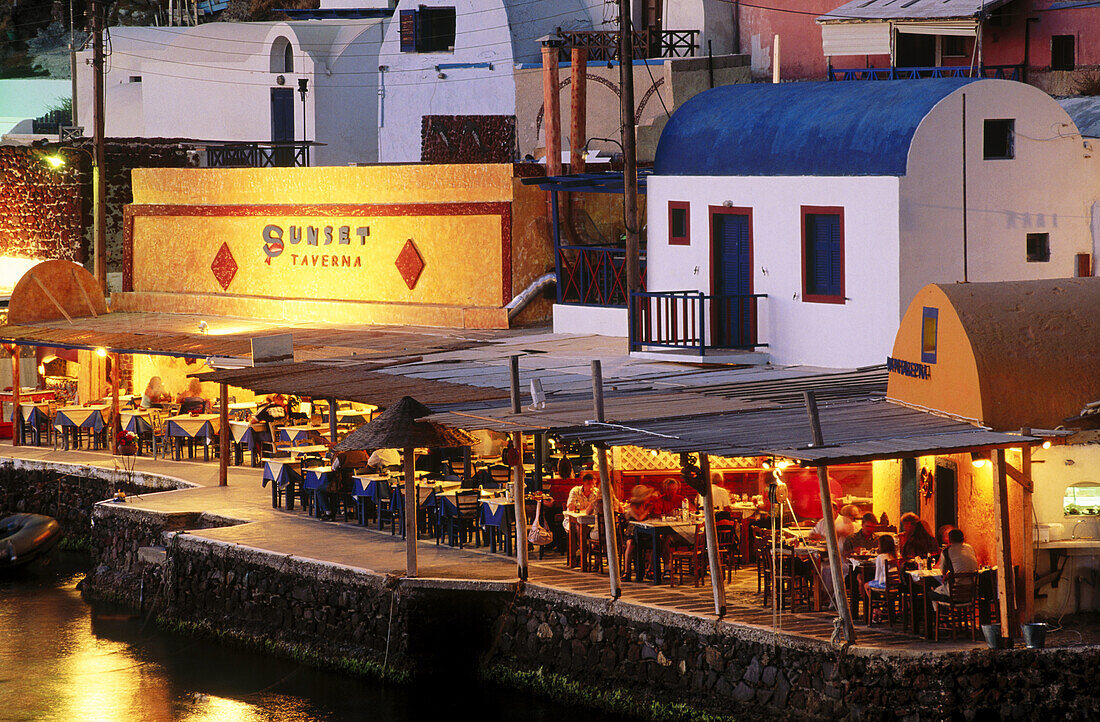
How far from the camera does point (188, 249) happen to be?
34438 mm

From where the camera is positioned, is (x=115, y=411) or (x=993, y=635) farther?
(x=115, y=411)

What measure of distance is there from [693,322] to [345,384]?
5.07 metres

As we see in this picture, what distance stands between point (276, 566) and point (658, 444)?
649 cm

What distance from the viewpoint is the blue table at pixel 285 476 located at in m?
23.6

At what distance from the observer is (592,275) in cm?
2823

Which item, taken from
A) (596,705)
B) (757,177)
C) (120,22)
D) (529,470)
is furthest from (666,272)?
(120,22)

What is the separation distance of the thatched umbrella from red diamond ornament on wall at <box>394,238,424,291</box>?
12.1 meters

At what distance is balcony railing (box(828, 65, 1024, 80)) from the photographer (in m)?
27.9

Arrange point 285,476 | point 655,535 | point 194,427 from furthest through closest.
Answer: point 194,427 < point 285,476 < point 655,535

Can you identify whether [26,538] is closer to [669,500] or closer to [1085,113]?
[669,500]

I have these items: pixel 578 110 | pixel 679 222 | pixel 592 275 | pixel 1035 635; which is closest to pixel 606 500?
pixel 1035 635

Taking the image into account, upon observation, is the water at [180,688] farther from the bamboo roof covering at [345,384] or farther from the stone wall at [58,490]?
the stone wall at [58,490]

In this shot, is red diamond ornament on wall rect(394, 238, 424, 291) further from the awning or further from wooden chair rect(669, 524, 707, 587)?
wooden chair rect(669, 524, 707, 587)

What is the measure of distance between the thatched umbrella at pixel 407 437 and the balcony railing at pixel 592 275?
9175mm
